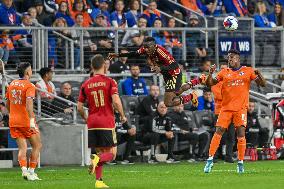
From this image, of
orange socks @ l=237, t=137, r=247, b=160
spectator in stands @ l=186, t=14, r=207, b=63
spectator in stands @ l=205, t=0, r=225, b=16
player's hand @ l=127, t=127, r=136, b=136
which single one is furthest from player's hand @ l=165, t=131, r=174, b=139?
spectator in stands @ l=205, t=0, r=225, b=16

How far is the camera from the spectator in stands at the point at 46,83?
26641 millimetres

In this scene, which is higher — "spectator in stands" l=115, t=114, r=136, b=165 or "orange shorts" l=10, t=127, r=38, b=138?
"orange shorts" l=10, t=127, r=38, b=138

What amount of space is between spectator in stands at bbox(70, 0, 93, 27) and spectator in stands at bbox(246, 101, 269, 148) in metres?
5.21

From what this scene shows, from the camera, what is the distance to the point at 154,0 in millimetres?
33562

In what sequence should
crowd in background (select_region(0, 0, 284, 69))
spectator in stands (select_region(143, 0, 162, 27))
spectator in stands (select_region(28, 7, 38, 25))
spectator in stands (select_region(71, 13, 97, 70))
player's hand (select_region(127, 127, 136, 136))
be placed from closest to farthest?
1. player's hand (select_region(127, 127, 136, 136))
2. crowd in background (select_region(0, 0, 284, 69))
3. spectator in stands (select_region(28, 7, 38, 25))
4. spectator in stands (select_region(71, 13, 97, 70))
5. spectator in stands (select_region(143, 0, 162, 27))

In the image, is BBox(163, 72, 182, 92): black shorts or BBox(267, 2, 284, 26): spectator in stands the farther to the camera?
BBox(267, 2, 284, 26): spectator in stands

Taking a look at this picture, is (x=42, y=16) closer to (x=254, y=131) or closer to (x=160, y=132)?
(x=160, y=132)

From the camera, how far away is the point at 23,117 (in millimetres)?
21375

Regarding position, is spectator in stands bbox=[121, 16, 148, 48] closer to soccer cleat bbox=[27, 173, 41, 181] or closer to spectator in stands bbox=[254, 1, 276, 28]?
spectator in stands bbox=[254, 1, 276, 28]

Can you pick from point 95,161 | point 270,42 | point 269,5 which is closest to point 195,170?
point 95,161

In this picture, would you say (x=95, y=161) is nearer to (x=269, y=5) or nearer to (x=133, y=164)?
(x=133, y=164)

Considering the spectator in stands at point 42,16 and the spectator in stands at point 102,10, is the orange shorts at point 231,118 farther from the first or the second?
the spectator in stands at point 102,10

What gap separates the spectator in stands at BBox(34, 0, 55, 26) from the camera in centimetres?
2955

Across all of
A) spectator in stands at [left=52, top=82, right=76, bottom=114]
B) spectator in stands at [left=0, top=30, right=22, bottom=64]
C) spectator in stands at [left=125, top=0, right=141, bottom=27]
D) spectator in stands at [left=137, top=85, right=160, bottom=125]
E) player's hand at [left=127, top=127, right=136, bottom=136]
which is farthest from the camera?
spectator in stands at [left=125, top=0, right=141, bottom=27]
